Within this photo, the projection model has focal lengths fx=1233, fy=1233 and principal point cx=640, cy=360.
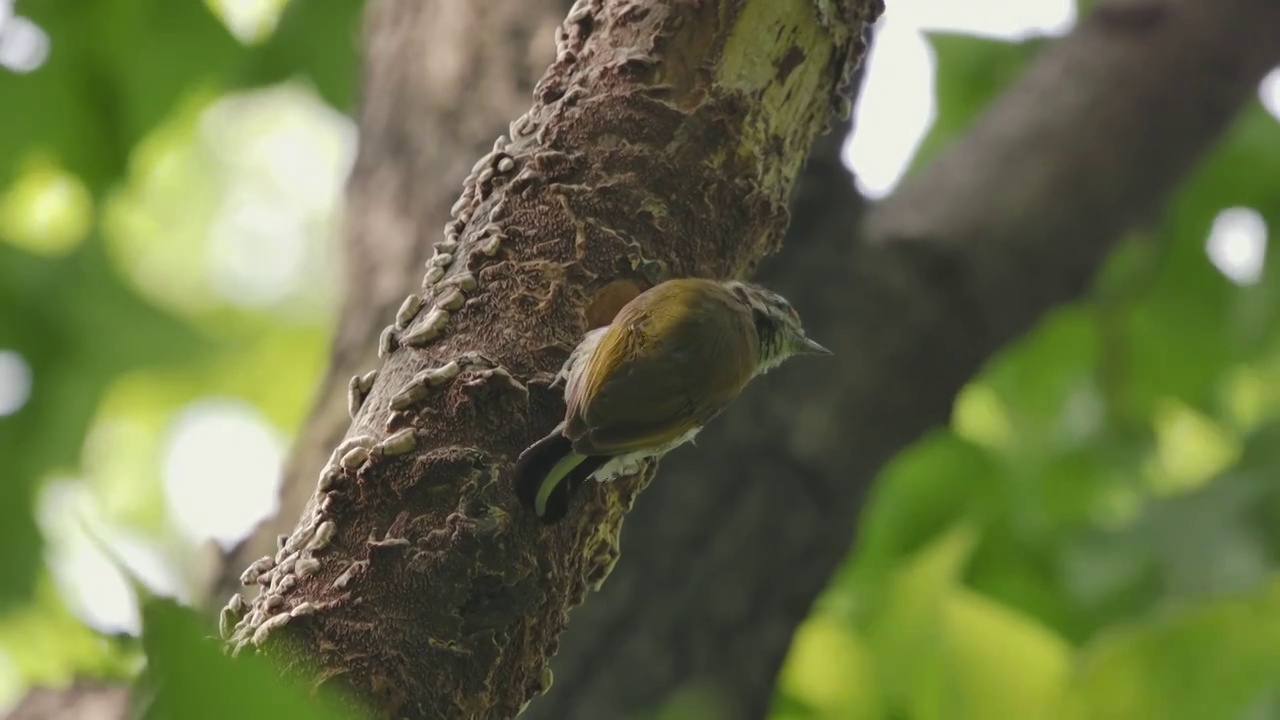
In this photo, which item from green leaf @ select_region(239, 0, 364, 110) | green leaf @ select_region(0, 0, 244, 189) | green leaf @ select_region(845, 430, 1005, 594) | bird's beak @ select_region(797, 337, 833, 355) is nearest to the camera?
bird's beak @ select_region(797, 337, 833, 355)

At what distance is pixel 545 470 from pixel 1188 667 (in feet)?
4.43

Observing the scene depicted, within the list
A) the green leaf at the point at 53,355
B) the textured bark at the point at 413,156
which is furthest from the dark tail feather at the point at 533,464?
the green leaf at the point at 53,355

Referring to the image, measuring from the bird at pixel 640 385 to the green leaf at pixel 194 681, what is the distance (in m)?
0.50

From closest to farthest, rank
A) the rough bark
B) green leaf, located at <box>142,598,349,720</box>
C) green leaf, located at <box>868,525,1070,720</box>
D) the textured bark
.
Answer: green leaf, located at <box>142,598,349,720</box>, the rough bark, green leaf, located at <box>868,525,1070,720</box>, the textured bark

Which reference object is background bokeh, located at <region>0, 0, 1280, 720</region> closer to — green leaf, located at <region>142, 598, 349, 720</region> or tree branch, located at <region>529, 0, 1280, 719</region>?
tree branch, located at <region>529, 0, 1280, 719</region>

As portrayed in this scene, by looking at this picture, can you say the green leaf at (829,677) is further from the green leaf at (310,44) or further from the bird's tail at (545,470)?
the green leaf at (310,44)

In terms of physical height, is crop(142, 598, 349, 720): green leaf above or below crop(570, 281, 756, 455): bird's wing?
below

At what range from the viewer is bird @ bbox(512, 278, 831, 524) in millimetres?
908

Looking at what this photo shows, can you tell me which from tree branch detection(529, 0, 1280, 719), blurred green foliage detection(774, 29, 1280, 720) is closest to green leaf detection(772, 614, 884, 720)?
blurred green foliage detection(774, 29, 1280, 720)

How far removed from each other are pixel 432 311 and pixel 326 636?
274 mm

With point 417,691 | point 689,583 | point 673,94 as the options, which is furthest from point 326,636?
point 689,583

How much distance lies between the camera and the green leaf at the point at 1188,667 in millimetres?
1823

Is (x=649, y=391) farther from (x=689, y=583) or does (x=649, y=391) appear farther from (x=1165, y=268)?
(x=1165, y=268)

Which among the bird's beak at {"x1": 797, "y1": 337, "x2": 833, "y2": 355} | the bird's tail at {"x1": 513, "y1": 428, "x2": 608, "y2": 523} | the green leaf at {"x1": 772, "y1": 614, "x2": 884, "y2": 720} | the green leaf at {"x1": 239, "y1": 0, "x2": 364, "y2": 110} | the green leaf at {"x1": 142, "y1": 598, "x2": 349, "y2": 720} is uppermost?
the green leaf at {"x1": 239, "y1": 0, "x2": 364, "y2": 110}
